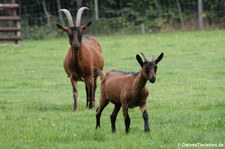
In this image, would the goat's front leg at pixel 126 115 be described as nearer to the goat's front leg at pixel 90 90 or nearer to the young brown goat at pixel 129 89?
the young brown goat at pixel 129 89

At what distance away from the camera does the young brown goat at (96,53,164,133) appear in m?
9.25

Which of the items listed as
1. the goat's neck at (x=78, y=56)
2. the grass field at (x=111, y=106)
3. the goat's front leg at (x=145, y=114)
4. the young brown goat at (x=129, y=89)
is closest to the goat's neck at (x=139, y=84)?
the young brown goat at (x=129, y=89)

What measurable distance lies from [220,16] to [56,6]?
9.18 metres

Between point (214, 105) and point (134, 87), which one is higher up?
point (134, 87)

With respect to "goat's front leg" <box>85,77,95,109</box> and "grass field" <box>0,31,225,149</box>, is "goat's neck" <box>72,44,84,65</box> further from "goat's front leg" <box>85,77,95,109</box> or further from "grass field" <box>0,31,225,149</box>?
"grass field" <box>0,31,225,149</box>

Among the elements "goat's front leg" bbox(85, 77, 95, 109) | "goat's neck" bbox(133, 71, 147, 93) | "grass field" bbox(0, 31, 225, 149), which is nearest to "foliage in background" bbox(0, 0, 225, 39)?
"grass field" bbox(0, 31, 225, 149)

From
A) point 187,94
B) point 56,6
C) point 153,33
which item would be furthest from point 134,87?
point 56,6

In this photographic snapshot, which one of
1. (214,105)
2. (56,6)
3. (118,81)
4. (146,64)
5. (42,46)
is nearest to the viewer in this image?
(146,64)

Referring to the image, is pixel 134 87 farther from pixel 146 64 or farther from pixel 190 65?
pixel 190 65

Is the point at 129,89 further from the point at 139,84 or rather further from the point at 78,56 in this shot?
the point at 78,56

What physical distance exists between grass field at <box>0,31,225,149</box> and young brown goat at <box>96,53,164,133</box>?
1.29ft

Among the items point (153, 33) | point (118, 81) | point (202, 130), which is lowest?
point (153, 33)

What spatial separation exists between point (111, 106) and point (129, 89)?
389cm

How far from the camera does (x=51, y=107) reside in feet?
43.8
